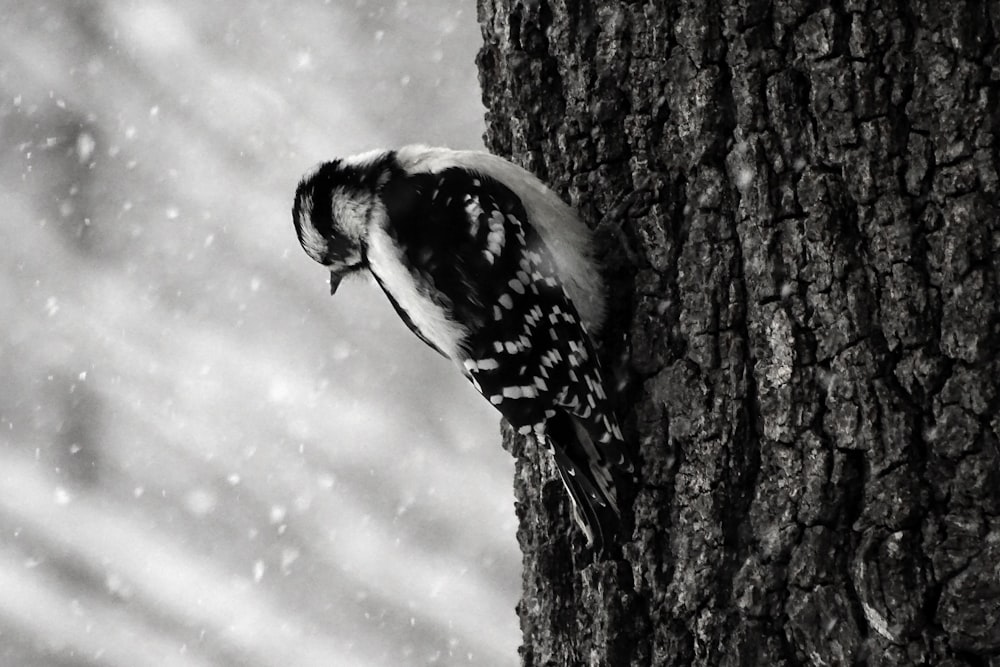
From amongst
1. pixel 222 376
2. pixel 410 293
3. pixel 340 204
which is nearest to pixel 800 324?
pixel 410 293

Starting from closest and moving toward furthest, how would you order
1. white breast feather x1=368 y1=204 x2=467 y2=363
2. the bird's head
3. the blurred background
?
white breast feather x1=368 y1=204 x2=467 y2=363, the bird's head, the blurred background

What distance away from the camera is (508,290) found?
2490mm

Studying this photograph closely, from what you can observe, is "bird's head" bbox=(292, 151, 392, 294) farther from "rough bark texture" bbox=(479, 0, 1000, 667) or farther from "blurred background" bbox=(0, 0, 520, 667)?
"blurred background" bbox=(0, 0, 520, 667)

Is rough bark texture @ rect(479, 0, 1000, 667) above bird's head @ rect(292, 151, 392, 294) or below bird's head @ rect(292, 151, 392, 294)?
below

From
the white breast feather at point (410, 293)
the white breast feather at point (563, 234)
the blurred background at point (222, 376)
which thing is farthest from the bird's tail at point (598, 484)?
the blurred background at point (222, 376)

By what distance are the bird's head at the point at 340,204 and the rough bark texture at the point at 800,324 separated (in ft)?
2.30

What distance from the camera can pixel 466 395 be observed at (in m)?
8.07

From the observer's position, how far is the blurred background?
8.27 metres

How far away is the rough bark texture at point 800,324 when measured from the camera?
175 centimetres


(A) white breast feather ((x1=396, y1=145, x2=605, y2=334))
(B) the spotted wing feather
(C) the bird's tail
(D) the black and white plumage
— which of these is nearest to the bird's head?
(D) the black and white plumage

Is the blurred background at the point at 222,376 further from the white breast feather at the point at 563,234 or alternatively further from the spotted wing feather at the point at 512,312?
the white breast feather at the point at 563,234

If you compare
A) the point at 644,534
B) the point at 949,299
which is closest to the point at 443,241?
the point at 644,534

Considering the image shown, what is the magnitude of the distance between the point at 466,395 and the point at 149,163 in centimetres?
355

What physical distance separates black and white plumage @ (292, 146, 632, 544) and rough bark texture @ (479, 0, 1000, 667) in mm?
101
